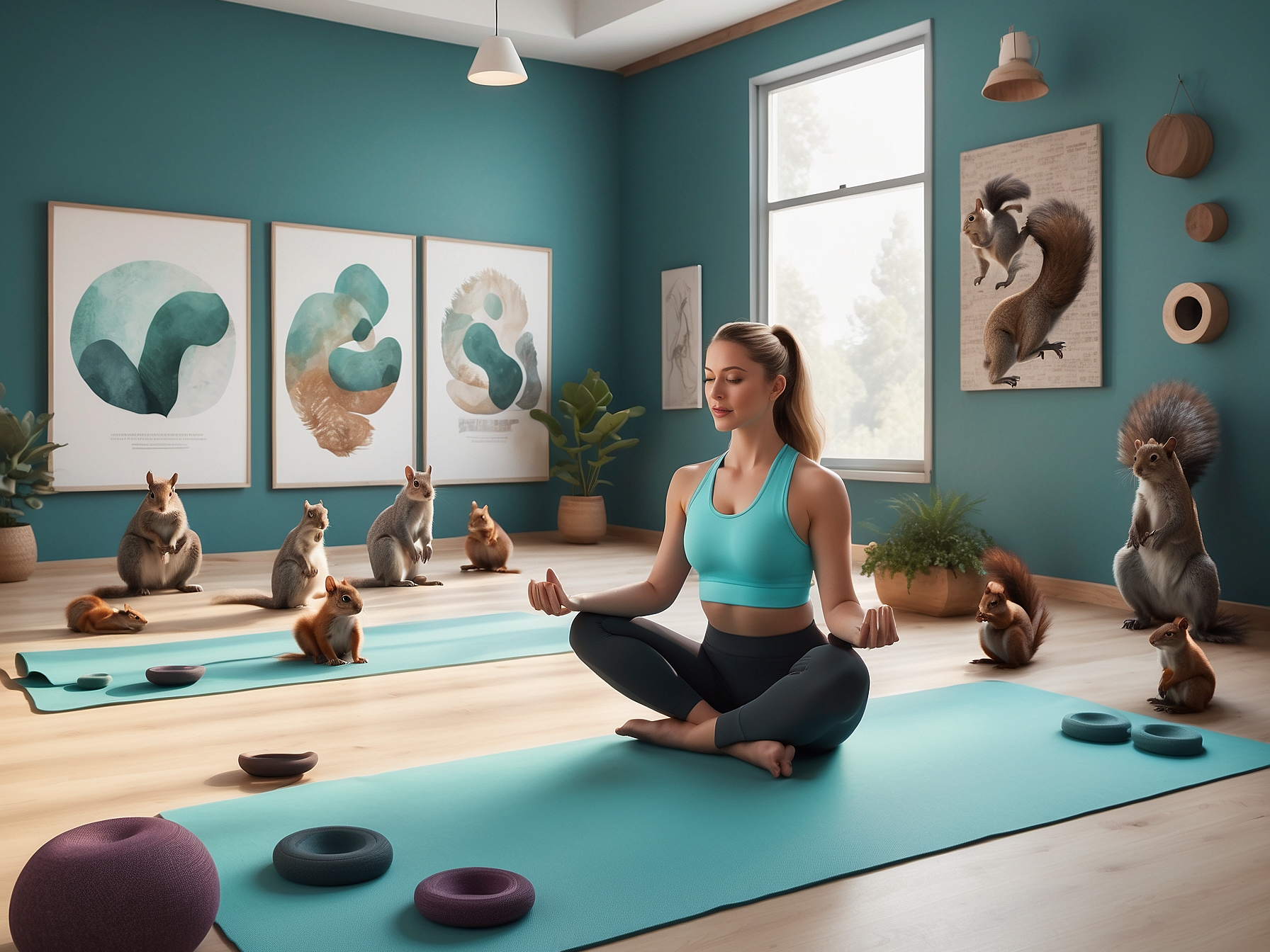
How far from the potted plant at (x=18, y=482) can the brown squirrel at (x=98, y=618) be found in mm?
1631

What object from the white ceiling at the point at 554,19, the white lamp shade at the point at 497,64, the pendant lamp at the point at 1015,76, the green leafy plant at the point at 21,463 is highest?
the white ceiling at the point at 554,19

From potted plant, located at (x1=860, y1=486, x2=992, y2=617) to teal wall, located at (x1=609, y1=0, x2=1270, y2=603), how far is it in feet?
1.94

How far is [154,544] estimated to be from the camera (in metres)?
5.06

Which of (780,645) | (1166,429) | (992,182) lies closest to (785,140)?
(992,182)

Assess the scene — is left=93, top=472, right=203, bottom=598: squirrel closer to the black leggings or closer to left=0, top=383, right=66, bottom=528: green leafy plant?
left=0, top=383, right=66, bottom=528: green leafy plant

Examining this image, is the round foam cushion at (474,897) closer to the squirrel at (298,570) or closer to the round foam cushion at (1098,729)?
the round foam cushion at (1098,729)

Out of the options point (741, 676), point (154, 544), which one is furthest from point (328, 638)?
point (154, 544)

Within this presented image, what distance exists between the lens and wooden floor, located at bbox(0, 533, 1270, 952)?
168 cm

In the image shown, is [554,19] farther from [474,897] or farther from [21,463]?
[474,897]

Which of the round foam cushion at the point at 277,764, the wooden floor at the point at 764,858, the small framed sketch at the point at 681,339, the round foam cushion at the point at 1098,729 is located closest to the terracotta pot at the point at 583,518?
the small framed sketch at the point at 681,339

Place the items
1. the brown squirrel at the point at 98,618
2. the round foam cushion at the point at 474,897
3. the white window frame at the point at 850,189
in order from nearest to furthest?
the round foam cushion at the point at 474,897 < the brown squirrel at the point at 98,618 < the white window frame at the point at 850,189

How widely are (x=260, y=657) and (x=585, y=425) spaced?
395 centimetres

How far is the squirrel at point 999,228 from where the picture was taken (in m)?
5.21

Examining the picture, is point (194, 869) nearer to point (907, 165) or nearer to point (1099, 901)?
point (1099, 901)
